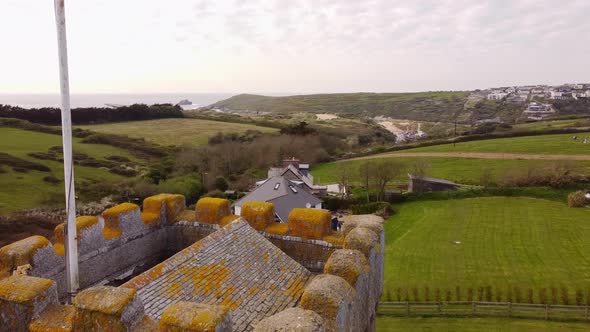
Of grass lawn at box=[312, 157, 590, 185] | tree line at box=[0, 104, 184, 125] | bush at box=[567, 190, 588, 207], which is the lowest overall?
bush at box=[567, 190, 588, 207]

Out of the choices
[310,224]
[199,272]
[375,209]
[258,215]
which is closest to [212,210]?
[258,215]

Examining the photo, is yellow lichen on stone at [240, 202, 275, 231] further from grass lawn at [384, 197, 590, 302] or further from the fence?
grass lawn at [384, 197, 590, 302]

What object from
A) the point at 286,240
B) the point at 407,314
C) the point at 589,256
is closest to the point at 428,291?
the point at 407,314

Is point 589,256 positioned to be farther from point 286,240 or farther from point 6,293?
point 6,293

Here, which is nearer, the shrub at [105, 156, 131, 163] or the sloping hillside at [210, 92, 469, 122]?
the shrub at [105, 156, 131, 163]

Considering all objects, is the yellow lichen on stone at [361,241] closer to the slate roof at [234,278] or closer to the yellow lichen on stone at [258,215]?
the slate roof at [234,278]

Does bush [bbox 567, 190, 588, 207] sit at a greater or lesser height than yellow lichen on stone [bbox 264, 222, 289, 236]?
lesser

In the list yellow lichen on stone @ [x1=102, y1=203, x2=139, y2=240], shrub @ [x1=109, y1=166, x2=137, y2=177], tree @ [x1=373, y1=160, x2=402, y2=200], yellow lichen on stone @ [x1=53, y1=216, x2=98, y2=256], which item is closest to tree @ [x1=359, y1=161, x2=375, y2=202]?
tree @ [x1=373, y1=160, x2=402, y2=200]

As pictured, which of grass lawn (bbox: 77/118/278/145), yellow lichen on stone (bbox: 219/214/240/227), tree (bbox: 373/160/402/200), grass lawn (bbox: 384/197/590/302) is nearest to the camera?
yellow lichen on stone (bbox: 219/214/240/227)

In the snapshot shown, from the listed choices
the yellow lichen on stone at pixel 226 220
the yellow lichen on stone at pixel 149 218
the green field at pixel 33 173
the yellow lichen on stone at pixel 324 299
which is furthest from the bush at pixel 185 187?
the yellow lichen on stone at pixel 324 299
